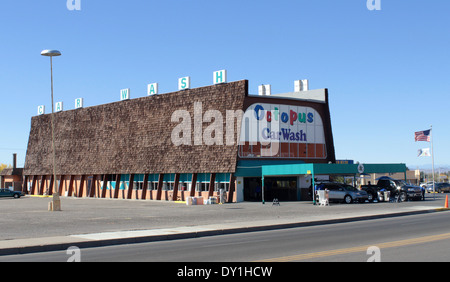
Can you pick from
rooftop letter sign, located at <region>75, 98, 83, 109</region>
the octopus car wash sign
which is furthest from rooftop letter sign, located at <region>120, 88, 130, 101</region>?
the octopus car wash sign

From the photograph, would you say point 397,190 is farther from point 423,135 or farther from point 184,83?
point 184,83

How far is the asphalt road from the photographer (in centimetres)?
1318

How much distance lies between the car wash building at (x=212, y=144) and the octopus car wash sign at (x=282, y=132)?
0.09 m

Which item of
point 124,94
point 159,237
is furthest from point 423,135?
point 159,237

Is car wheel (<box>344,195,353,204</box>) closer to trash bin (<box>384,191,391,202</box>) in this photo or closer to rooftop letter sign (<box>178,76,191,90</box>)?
trash bin (<box>384,191,391,202</box>)

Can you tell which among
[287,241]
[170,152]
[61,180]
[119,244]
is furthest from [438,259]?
[61,180]

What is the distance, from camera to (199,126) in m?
51.3

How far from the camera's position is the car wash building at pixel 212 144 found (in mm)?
48344

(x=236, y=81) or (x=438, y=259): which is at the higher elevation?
Result: (x=236, y=81)

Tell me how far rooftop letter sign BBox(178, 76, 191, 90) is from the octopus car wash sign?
27.9 feet

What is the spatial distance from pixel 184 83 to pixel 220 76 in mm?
5469

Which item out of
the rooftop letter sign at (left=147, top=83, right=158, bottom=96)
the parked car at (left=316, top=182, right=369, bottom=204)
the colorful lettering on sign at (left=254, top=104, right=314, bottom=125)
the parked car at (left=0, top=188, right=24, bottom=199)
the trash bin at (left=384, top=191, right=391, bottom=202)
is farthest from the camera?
the parked car at (left=0, top=188, right=24, bottom=199)

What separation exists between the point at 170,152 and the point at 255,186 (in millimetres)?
9850
